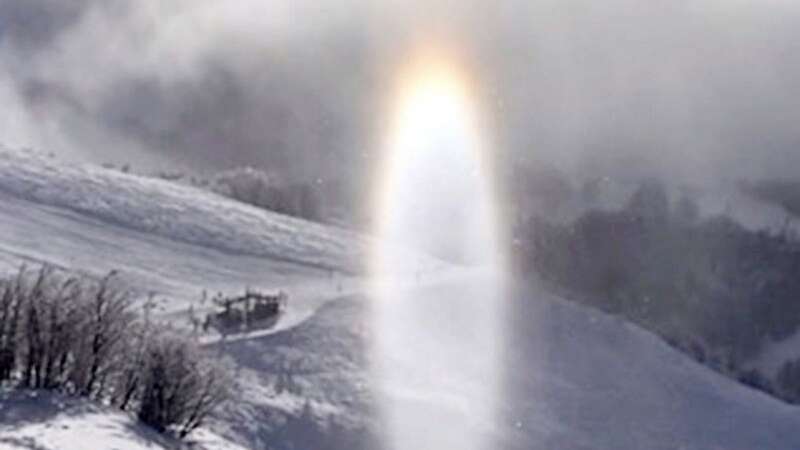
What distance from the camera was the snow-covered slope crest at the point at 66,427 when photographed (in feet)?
126

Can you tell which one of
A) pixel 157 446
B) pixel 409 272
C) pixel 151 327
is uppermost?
pixel 409 272

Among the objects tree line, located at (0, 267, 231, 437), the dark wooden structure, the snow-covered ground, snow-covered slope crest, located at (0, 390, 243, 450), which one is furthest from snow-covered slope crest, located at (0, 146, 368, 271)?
snow-covered slope crest, located at (0, 390, 243, 450)

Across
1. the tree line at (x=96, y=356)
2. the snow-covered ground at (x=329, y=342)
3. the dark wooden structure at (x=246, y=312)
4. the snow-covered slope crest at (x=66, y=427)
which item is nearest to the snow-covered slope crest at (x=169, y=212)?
the snow-covered ground at (x=329, y=342)

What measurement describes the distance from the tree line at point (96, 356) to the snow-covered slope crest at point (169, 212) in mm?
43495

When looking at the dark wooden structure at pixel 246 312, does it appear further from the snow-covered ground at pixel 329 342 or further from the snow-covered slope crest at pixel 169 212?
the snow-covered slope crest at pixel 169 212

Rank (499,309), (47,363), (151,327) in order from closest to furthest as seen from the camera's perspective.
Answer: (47,363), (151,327), (499,309)

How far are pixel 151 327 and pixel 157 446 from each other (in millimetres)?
12137

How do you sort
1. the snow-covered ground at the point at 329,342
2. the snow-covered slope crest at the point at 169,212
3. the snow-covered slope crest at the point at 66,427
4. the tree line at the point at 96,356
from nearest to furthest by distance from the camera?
the snow-covered slope crest at the point at 66,427, the tree line at the point at 96,356, the snow-covered ground at the point at 329,342, the snow-covered slope crest at the point at 169,212

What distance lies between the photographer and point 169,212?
99500 mm

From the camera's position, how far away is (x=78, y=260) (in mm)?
83312

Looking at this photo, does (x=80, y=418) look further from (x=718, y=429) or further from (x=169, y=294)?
(x=718, y=429)

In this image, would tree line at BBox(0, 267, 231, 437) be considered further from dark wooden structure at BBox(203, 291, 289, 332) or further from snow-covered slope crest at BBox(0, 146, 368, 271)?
snow-covered slope crest at BBox(0, 146, 368, 271)

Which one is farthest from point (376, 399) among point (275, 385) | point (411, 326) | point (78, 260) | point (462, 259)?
point (462, 259)

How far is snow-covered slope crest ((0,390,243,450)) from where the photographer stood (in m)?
38.4
